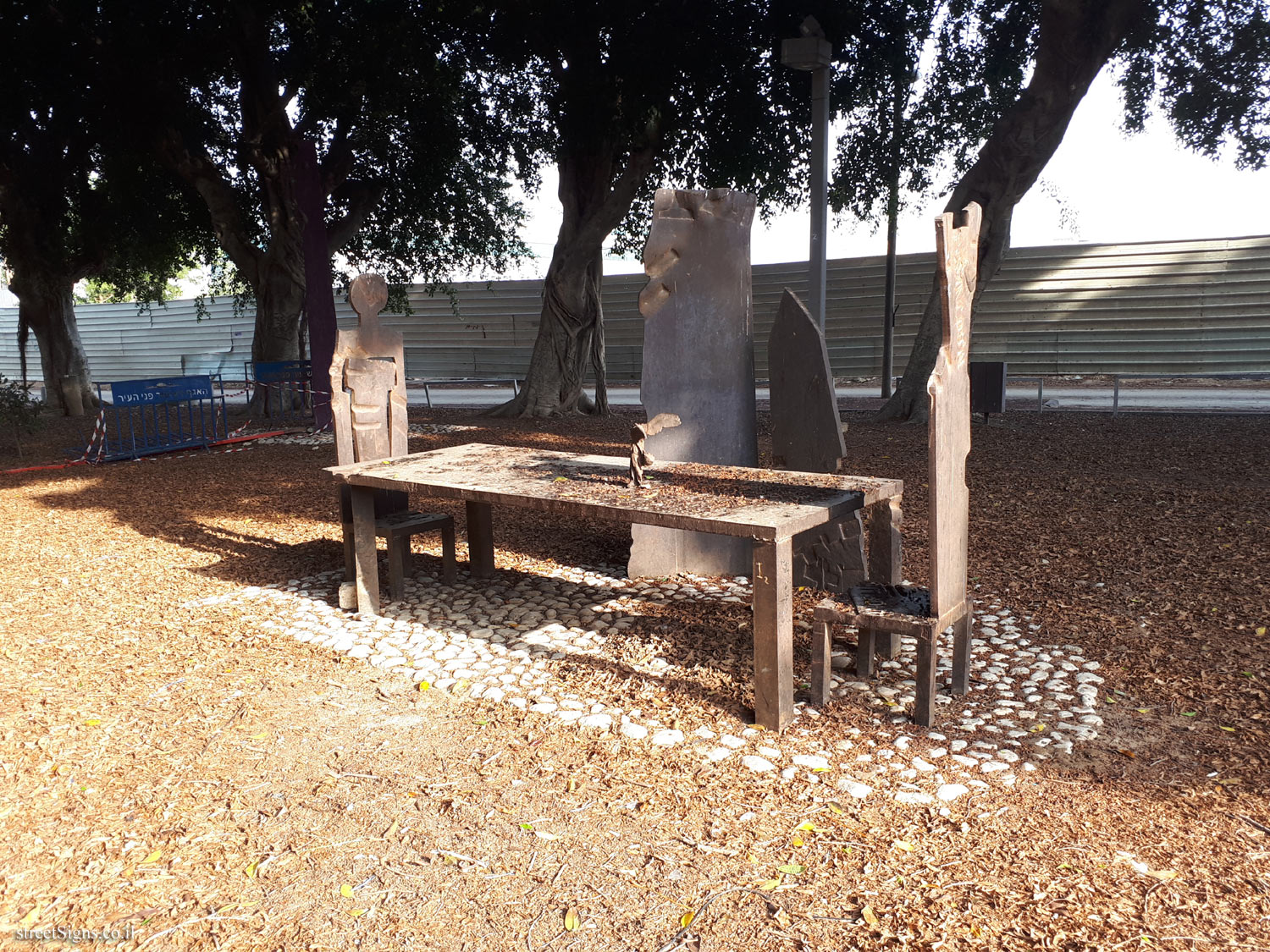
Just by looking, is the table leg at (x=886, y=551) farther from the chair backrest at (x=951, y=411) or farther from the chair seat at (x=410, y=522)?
the chair seat at (x=410, y=522)

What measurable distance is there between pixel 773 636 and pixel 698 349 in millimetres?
2359

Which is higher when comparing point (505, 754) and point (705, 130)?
point (705, 130)

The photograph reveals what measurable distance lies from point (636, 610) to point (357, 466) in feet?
5.42

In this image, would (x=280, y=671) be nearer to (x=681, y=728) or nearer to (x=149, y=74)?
(x=681, y=728)

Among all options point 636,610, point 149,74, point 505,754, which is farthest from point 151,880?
point 149,74

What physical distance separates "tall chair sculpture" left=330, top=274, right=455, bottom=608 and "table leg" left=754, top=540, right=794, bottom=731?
8.08 feet

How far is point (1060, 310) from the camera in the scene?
1673 centimetres

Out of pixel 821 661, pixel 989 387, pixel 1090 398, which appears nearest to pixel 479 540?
pixel 821 661

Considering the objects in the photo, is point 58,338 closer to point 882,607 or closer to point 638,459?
point 638,459

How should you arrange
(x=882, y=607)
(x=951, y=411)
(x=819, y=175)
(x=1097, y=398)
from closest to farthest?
1. (x=951, y=411)
2. (x=882, y=607)
3. (x=819, y=175)
4. (x=1097, y=398)

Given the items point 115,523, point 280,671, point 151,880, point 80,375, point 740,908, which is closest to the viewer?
point 740,908

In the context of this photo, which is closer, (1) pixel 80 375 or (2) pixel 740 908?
(2) pixel 740 908

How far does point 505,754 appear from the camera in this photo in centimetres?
337

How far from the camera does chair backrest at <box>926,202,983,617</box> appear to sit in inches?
128
